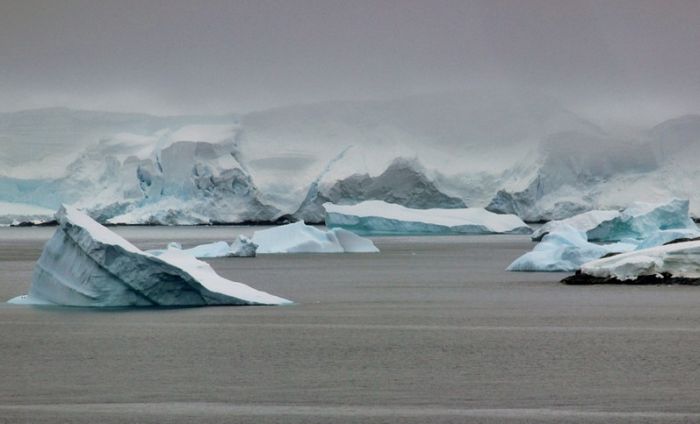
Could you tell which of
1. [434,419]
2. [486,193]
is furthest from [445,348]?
[486,193]

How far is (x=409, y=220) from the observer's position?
58312 millimetres

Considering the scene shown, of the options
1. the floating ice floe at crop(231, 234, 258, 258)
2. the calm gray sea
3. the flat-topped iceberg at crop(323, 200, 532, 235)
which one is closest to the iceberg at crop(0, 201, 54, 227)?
the flat-topped iceberg at crop(323, 200, 532, 235)

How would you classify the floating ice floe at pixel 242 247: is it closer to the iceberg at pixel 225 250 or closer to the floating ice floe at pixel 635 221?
the iceberg at pixel 225 250

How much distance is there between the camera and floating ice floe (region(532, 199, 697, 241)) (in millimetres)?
44562

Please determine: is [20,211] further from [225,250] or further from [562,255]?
Answer: [562,255]

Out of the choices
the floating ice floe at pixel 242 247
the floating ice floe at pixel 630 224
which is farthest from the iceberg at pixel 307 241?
the floating ice floe at pixel 630 224

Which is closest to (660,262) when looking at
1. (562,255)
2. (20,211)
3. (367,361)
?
(562,255)

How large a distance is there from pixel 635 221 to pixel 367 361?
35.9 meters

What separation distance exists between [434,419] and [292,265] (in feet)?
82.2

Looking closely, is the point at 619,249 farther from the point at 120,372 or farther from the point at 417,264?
the point at 120,372

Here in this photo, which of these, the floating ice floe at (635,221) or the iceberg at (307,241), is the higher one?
the floating ice floe at (635,221)

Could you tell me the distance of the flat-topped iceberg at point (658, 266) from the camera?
20.1m

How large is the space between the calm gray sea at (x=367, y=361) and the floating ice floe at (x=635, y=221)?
25755 mm

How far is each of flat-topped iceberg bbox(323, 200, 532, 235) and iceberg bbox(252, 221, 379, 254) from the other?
11.3m
